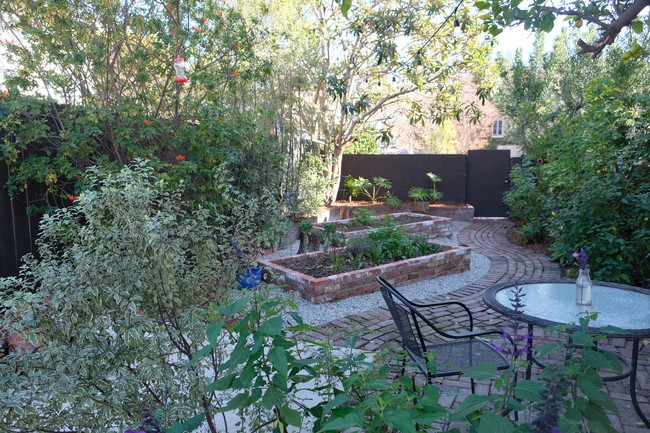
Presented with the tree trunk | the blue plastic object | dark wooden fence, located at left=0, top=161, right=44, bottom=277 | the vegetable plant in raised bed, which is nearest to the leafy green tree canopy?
the blue plastic object

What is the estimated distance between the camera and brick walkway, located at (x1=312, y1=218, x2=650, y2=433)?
2688mm

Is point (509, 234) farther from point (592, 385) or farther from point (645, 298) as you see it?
point (592, 385)

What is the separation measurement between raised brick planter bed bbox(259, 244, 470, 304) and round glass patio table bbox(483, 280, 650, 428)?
2.15 metres

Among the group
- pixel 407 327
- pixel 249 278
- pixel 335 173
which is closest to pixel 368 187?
pixel 335 173

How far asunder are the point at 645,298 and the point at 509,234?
6.42m

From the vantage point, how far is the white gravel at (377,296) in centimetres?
445

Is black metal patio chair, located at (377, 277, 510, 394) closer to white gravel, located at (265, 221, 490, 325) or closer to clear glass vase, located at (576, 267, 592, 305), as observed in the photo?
clear glass vase, located at (576, 267, 592, 305)

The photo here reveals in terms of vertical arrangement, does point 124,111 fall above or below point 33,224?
above

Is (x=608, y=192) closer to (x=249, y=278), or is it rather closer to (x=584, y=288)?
(x=584, y=288)

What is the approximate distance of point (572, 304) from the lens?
105 inches

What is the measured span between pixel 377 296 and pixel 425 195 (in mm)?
6420

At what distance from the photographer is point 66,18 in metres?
5.32

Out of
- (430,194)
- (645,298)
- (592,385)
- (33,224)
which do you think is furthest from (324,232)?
(430,194)

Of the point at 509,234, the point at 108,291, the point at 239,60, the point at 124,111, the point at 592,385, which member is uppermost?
the point at 239,60
